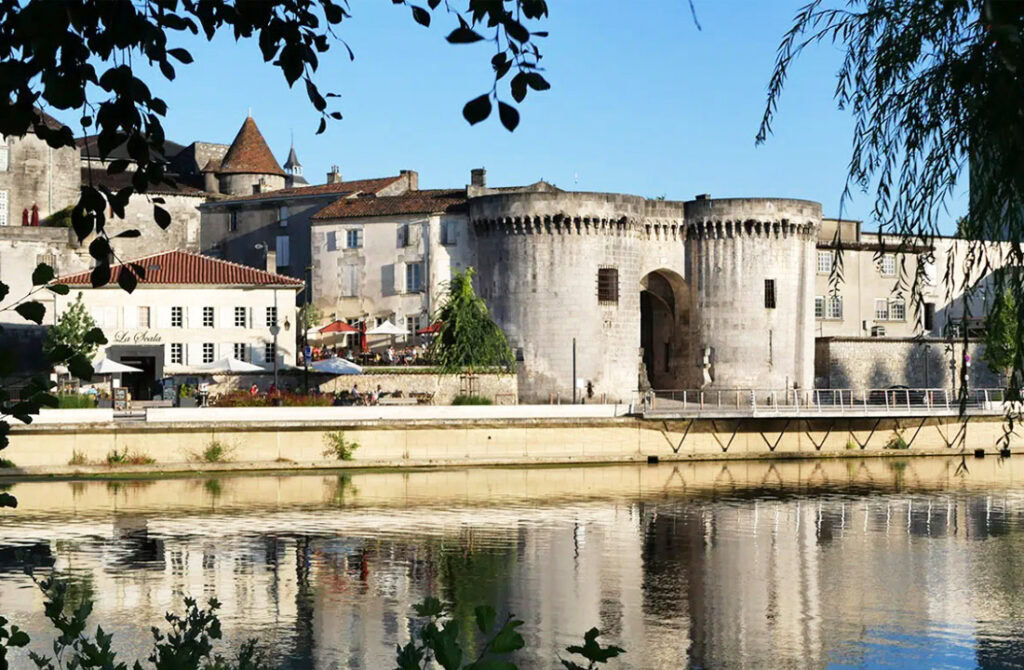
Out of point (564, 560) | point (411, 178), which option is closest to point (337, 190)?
point (411, 178)

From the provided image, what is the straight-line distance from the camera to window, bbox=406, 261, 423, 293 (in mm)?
54719

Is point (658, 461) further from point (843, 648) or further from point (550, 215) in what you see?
point (843, 648)

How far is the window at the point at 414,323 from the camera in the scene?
54.8m

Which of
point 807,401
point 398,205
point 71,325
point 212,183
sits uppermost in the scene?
point 212,183

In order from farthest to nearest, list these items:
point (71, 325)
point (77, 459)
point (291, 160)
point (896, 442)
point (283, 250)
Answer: point (291, 160)
point (283, 250)
point (896, 442)
point (71, 325)
point (77, 459)

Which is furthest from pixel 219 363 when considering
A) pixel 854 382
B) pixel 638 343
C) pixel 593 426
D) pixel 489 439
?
pixel 854 382

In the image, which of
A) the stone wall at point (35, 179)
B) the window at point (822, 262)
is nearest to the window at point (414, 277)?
the stone wall at point (35, 179)

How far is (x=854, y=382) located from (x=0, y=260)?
34.0 m

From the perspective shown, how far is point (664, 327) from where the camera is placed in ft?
191

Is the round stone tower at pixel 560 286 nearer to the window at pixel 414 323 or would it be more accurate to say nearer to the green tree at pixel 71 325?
the window at pixel 414 323

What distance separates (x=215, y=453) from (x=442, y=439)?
6.74 metres

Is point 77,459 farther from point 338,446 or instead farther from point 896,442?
point 896,442

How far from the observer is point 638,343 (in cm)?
5450

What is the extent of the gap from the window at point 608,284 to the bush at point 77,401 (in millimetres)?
19961
